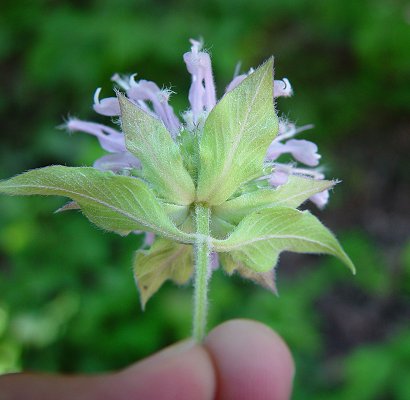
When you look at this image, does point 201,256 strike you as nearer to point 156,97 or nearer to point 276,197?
point 276,197

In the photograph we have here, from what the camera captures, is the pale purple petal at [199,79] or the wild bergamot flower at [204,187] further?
the pale purple petal at [199,79]

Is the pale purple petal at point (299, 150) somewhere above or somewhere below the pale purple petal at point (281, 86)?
below

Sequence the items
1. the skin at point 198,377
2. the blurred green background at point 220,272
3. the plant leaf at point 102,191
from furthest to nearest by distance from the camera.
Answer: the blurred green background at point 220,272, the skin at point 198,377, the plant leaf at point 102,191

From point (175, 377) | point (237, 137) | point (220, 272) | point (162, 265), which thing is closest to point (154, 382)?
point (175, 377)

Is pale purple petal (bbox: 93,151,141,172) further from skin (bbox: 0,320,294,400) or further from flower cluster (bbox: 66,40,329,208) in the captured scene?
skin (bbox: 0,320,294,400)

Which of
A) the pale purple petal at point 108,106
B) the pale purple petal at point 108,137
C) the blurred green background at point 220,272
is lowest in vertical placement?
the blurred green background at point 220,272

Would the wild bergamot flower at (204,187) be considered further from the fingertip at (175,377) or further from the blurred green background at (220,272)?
the blurred green background at (220,272)

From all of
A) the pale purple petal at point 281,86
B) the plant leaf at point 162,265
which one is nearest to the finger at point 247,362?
the plant leaf at point 162,265
